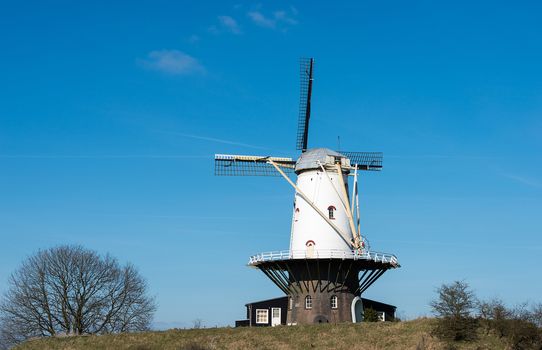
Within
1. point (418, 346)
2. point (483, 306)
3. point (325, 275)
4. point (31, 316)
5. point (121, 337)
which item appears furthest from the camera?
point (31, 316)

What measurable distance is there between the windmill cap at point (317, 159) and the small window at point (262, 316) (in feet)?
39.3

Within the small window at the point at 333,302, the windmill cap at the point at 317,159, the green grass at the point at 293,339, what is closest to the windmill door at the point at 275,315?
the small window at the point at 333,302

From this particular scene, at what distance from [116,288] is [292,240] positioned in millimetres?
15377

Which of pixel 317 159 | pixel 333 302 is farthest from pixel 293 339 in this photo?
pixel 317 159

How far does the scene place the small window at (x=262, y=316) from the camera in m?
59.1

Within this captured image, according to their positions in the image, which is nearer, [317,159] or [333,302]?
[333,302]

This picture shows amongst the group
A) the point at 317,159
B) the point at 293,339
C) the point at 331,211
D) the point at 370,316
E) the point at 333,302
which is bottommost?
the point at 293,339

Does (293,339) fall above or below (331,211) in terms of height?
below

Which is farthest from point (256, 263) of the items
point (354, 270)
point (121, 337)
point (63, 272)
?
point (63, 272)

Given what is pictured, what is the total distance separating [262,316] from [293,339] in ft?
54.3

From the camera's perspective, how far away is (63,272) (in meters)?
57.6

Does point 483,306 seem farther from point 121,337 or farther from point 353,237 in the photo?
point 121,337

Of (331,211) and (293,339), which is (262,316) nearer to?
(331,211)

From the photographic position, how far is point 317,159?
53719 mm
